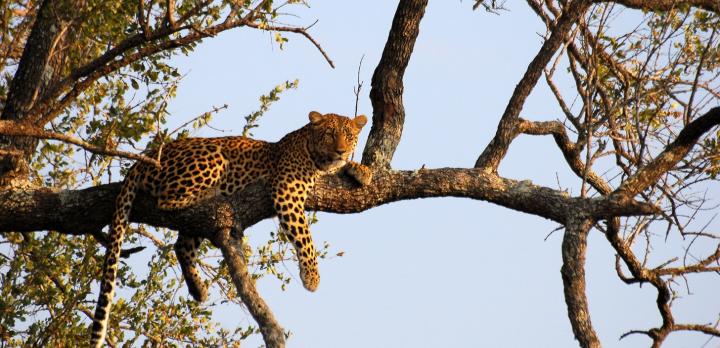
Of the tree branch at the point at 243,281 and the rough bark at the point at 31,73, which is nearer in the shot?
the tree branch at the point at 243,281

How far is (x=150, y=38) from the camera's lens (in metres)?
7.82

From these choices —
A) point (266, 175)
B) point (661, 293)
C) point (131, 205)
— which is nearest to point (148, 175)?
point (131, 205)

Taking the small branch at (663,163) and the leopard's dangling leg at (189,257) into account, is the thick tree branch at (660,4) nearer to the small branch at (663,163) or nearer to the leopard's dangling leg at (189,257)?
the small branch at (663,163)

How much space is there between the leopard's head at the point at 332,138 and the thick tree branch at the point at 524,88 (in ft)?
3.90

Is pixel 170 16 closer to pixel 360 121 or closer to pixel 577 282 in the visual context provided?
pixel 360 121

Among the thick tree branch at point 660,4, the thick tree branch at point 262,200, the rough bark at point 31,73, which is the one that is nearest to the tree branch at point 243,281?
the thick tree branch at point 262,200

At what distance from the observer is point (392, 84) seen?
8.74 meters

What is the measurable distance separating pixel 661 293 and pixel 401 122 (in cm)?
256

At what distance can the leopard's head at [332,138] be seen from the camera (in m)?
8.73

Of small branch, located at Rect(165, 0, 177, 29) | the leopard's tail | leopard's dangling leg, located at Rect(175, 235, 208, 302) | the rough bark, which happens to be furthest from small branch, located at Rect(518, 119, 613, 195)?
the rough bark

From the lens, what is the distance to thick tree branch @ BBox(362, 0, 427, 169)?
8641 mm

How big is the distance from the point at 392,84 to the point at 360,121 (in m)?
0.78

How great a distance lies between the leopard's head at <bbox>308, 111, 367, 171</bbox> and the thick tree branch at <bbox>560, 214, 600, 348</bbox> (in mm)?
2174

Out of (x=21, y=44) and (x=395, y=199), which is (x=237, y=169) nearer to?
(x=395, y=199)
